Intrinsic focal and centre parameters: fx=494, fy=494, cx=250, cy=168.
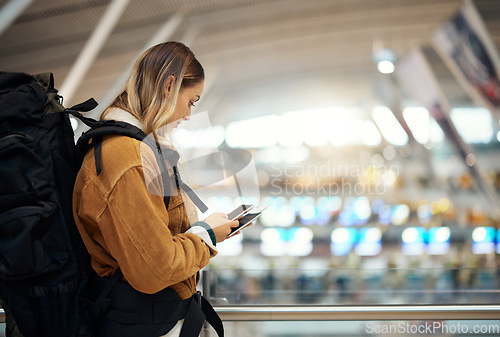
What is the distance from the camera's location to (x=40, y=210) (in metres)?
1.12

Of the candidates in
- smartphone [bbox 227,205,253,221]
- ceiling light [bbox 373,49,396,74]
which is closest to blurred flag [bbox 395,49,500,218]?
ceiling light [bbox 373,49,396,74]

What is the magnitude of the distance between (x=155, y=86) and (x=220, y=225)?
40 centimetres

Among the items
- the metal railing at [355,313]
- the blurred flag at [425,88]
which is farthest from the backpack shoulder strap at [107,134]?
the blurred flag at [425,88]

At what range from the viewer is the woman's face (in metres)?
1.31

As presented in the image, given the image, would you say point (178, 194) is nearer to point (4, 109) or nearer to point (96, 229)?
point (96, 229)

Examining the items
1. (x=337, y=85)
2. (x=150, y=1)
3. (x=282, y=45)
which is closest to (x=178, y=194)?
(x=150, y=1)

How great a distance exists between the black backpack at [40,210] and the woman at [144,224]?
4 cm

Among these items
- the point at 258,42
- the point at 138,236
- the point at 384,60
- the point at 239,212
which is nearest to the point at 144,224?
the point at 138,236

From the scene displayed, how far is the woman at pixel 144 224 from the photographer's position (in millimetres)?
1129

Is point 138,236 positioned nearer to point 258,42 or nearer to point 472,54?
point 258,42

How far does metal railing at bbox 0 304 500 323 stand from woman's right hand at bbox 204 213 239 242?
3.01ft

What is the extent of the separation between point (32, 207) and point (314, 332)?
4.76 feet

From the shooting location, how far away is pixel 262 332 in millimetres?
2158

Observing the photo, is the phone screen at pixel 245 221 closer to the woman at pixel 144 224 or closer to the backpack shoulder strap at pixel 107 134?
the woman at pixel 144 224
